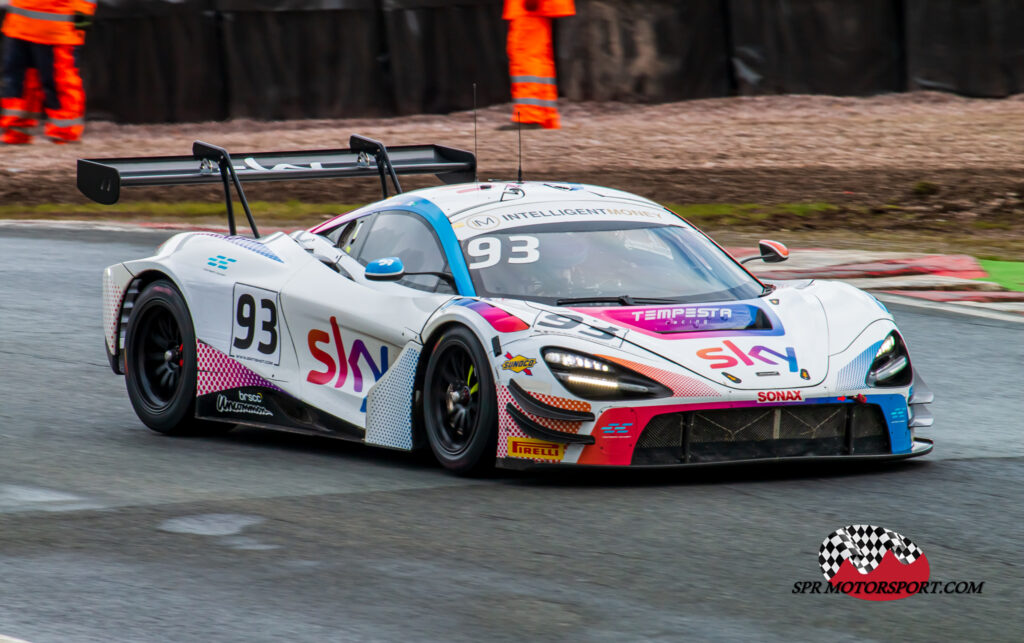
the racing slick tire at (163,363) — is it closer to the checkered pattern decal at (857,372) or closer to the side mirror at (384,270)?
the side mirror at (384,270)

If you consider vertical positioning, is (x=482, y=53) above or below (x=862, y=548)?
above

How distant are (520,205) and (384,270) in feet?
2.95

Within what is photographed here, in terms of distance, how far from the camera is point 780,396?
261 inches

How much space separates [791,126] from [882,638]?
1833 centimetres

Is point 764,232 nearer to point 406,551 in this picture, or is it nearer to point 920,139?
point 920,139

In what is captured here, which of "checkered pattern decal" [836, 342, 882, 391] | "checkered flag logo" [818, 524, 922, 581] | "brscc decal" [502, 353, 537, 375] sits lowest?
"checkered flag logo" [818, 524, 922, 581]

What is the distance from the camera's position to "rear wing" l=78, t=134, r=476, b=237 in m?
9.02

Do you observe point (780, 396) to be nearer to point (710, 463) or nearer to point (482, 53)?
point (710, 463)

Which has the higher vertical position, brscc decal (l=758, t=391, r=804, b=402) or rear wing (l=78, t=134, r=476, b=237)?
rear wing (l=78, t=134, r=476, b=237)

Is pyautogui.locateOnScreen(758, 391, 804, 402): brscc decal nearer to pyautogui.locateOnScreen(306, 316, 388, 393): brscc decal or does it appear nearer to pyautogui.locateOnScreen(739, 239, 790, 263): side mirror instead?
pyautogui.locateOnScreen(739, 239, 790, 263): side mirror

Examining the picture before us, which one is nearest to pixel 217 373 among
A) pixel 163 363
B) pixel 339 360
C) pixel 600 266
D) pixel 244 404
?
pixel 244 404

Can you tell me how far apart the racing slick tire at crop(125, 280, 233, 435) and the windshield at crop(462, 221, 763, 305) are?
1.78 metres

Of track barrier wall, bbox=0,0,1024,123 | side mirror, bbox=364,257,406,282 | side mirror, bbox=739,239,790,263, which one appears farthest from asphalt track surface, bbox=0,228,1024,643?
track barrier wall, bbox=0,0,1024,123

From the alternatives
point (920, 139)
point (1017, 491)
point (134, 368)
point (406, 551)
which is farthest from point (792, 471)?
point (920, 139)
